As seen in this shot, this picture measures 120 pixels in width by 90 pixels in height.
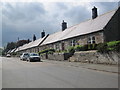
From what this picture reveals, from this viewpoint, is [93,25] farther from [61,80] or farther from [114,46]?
[61,80]

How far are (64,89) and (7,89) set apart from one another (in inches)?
102

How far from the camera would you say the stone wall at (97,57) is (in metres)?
16.3

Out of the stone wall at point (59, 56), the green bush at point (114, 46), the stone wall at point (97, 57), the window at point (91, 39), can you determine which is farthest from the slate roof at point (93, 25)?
the green bush at point (114, 46)

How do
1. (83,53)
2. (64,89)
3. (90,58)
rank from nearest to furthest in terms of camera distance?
(64,89), (90,58), (83,53)

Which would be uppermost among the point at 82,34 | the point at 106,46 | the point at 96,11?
the point at 96,11

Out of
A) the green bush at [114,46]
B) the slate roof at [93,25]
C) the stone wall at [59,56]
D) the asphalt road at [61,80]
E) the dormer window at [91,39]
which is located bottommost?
the asphalt road at [61,80]

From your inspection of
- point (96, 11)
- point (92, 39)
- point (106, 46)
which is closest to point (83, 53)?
point (106, 46)

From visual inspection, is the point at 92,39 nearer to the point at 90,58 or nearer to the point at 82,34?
the point at 82,34

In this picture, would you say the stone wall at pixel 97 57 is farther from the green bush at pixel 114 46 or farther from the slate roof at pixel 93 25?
the slate roof at pixel 93 25

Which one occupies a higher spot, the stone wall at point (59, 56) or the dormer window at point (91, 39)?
the dormer window at point (91, 39)

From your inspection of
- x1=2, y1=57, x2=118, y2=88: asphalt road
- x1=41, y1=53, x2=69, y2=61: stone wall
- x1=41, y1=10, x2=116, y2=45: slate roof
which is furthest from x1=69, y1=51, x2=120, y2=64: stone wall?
x1=41, y1=10, x2=116, y2=45: slate roof

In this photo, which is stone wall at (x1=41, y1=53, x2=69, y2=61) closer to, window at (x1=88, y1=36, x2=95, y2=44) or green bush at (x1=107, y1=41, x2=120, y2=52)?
window at (x1=88, y1=36, x2=95, y2=44)

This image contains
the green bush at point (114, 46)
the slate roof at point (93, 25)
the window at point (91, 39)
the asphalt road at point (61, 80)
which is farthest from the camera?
the window at point (91, 39)

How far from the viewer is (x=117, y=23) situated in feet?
90.1
